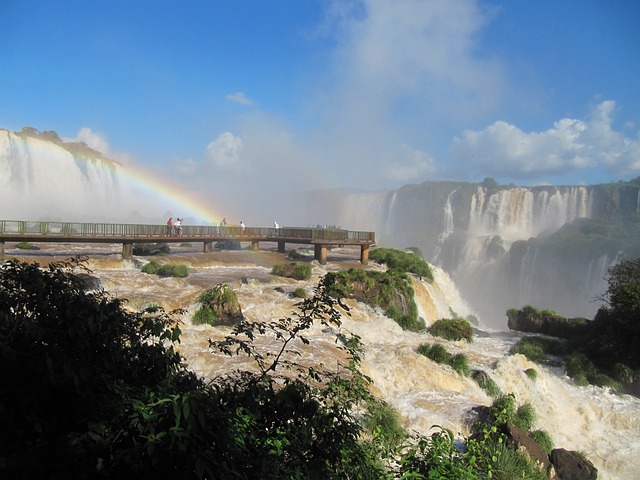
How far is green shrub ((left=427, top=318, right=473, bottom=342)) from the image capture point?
19.7 m

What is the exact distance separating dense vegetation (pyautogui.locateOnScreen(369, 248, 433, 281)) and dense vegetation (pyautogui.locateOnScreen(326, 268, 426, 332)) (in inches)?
170

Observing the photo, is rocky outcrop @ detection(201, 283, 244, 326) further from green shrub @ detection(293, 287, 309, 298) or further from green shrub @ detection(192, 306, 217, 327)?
green shrub @ detection(293, 287, 309, 298)

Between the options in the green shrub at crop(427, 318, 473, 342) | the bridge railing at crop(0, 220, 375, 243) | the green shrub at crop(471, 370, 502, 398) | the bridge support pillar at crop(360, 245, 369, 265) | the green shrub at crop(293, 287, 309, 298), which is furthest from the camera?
the bridge support pillar at crop(360, 245, 369, 265)

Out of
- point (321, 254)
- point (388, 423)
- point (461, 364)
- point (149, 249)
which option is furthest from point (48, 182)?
Answer: point (388, 423)

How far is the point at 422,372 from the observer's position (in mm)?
13664

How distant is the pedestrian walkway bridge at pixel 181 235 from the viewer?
2466cm

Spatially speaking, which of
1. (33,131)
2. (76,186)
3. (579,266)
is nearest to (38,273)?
(579,266)

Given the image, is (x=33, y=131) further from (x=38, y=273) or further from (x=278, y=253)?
(x=38, y=273)

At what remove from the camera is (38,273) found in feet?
15.9

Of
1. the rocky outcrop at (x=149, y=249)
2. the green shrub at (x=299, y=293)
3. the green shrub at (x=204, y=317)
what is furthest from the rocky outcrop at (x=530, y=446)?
the rocky outcrop at (x=149, y=249)

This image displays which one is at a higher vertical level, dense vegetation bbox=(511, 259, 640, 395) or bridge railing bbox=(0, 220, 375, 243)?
bridge railing bbox=(0, 220, 375, 243)

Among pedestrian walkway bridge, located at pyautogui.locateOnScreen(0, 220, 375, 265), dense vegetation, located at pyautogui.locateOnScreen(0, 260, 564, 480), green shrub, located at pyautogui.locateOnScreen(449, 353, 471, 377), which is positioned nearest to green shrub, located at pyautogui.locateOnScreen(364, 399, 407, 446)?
dense vegetation, located at pyautogui.locateOnScreen(0, 260, 564, 480)

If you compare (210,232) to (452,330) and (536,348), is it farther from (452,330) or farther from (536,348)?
(536,348)

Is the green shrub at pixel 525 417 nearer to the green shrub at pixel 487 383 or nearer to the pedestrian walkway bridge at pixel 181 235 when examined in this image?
the green shrub at pixel 487 383
